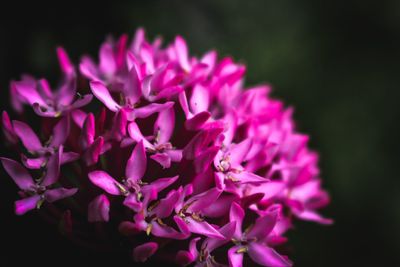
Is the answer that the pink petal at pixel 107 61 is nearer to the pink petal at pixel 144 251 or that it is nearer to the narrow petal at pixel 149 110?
the narrow petal at pixel 149 110

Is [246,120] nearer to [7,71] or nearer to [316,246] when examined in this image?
[7,71]

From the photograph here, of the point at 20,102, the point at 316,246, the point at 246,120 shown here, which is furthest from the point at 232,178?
the point at 316,246

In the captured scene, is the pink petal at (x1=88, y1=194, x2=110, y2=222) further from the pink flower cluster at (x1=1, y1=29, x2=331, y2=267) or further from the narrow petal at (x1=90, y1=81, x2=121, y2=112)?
the narrow petal at (x1=90, y1=81, x2=121, y2=112)

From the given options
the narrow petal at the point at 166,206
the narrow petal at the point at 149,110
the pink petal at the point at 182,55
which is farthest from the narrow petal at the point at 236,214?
the pink petal at the point at 182,55

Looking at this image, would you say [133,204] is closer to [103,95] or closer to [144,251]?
[144,251]

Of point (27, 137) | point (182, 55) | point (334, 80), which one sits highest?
point (334, 80)

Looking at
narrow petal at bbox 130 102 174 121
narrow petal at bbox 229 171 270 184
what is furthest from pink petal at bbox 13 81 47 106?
narrow petal at bbox 229 171 270 184

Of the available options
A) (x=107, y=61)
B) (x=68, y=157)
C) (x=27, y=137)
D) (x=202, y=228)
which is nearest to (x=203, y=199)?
(x=202, y=228)
